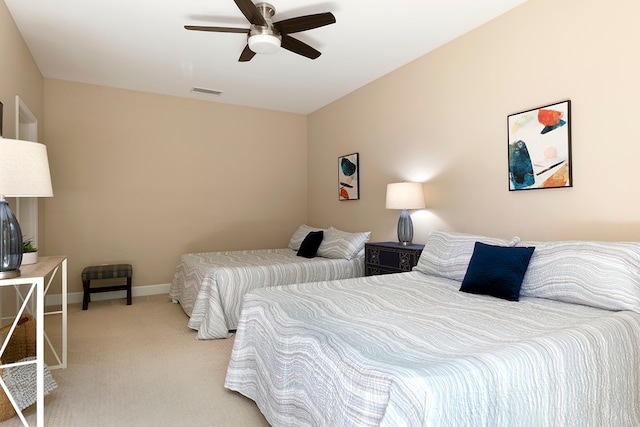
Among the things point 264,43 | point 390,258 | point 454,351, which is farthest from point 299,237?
point 454,351

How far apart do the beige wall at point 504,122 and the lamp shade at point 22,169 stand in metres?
3.08

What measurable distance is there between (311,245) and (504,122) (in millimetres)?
2360

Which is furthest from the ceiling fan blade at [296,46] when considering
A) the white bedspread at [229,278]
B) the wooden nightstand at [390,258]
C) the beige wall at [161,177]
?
the beige wall at [161,177]

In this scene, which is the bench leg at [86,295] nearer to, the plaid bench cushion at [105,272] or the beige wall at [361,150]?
the plaid bench cushion at [105,272]

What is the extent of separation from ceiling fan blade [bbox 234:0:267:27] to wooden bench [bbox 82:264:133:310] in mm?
3239

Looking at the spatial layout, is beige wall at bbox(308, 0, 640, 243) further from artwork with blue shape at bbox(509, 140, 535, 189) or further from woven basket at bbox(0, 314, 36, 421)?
woven basket at bbox(0, 314, 36, 421)

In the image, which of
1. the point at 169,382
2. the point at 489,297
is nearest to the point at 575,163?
the point at 489,297

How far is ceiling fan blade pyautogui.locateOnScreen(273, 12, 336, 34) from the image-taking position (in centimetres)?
259

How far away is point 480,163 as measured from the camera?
3.24 metres

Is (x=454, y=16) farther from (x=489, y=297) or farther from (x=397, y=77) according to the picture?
(x=489, y=297)

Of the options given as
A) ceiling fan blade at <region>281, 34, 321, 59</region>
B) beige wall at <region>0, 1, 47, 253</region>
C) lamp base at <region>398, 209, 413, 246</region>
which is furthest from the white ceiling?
lamp base at <region>398, 209, 413, 246</region>

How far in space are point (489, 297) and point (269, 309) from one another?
130 centimetres

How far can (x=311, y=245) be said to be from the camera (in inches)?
173

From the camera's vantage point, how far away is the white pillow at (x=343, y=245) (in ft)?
13.5
